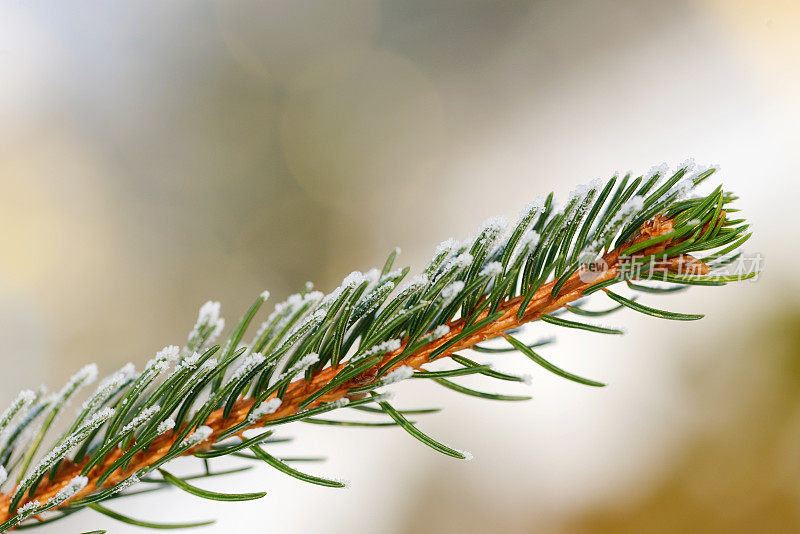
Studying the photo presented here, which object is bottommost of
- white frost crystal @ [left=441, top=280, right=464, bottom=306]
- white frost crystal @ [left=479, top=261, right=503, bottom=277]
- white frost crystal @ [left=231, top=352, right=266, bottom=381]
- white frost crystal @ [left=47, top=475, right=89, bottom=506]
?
white frost crystal @ [left=47, top=475, right=89, bottom=506]

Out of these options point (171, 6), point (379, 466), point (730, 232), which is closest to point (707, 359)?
point (379, 466)

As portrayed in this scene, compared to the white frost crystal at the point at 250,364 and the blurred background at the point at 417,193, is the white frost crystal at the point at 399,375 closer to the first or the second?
the white frost crystal at the point at 250,364

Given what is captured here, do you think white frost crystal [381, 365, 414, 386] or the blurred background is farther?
the blurred background

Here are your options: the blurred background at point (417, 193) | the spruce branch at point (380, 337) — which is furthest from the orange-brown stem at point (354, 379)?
the blurred background at point (417, 193)

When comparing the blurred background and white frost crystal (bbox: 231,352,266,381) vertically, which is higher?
the blurred background

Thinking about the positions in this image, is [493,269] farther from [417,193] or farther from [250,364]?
[417,193]

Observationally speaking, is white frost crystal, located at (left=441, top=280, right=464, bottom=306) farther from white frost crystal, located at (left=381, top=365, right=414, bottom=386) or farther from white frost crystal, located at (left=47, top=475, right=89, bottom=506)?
white frost crystal, located at (left=47, top=475, right=89, bottom=506)

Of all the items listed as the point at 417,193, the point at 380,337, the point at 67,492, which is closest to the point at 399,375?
the point at 380,337

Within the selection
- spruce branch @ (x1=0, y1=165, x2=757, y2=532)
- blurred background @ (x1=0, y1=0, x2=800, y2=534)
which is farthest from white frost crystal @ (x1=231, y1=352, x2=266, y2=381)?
blurred background @ (x1=0, y1=0, x2=800, y2=534)
